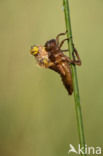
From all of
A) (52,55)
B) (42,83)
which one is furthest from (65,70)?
(42,83)

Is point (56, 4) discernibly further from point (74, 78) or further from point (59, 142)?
point (74, 78)

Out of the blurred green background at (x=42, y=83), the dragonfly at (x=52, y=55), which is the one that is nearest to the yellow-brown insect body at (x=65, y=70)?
the dragonfly at (x=52, y=55)

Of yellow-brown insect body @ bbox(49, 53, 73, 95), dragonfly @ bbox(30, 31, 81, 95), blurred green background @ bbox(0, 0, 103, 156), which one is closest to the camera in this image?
yellow-brown insect body @ bbox(49, 53, 73, 95)

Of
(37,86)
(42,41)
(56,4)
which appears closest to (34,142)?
(37,86)

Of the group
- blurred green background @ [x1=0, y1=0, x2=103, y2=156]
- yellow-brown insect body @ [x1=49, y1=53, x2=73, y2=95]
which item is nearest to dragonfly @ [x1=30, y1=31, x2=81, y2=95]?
yellow-brown insect body @ [x1=49, y1=53, x2=73, y2=95]

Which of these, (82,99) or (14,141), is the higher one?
(82,99)

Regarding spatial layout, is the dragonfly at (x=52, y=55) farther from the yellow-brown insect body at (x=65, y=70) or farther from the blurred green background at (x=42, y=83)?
the blurred green background at (x=42, y=83)

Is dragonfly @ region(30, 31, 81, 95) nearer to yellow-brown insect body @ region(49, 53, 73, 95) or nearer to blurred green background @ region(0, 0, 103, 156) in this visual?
yellow-brown insect body @ region(49, 53, 73, 95)

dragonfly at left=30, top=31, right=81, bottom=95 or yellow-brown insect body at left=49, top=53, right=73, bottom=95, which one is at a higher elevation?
dragonfly at left=30, top=31, right=81, bottom=95

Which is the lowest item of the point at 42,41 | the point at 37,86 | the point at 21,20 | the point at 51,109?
the point at 51,109
